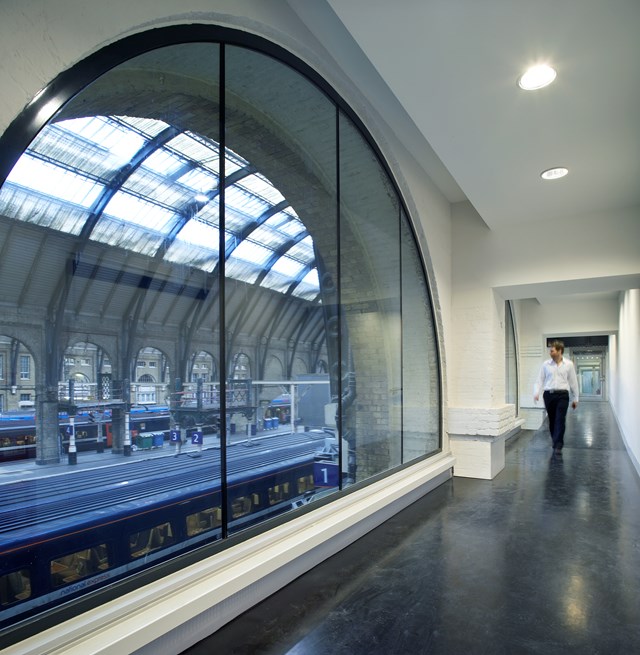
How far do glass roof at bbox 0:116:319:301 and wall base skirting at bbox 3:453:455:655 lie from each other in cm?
171

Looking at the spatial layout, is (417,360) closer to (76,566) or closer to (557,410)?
(557,410)

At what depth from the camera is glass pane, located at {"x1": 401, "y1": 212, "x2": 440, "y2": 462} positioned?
5465 mm

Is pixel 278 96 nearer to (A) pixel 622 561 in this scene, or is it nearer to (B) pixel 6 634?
(B) pixel 6 634

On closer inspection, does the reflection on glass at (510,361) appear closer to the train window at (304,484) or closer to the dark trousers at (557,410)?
the dark trousers at (557,410)

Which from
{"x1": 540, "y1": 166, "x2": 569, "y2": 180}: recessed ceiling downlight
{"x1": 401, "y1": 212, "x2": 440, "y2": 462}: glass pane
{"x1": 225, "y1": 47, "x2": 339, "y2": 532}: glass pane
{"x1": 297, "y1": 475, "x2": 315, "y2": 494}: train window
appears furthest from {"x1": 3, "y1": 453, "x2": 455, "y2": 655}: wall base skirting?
{"x1": 297, "y1": 475, "x2": 315, "y2": 494}: train window

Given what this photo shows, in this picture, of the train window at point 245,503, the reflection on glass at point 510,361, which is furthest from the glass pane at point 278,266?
the reflection on glass at point 510,361

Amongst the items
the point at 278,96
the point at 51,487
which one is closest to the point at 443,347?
the point at 278,96

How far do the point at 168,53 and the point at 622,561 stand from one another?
4421mm

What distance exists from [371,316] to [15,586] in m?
4.93

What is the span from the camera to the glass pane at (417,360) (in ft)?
17.9

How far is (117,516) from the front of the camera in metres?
5.35

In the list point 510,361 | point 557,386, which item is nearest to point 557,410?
point 557,386

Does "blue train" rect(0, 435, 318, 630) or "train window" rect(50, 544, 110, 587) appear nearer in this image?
"blue train" rect(0, 435, 318, 630)

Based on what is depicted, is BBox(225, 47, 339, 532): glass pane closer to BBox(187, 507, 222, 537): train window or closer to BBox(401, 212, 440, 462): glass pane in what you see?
BBox(187, 507, 222, 537): train window
